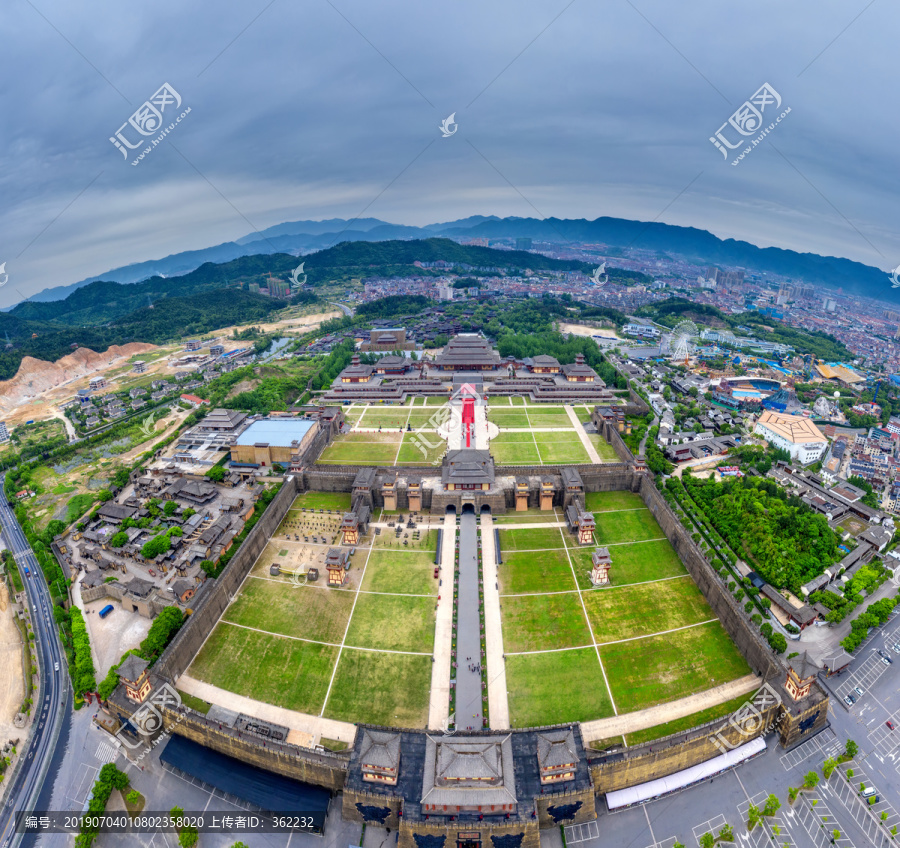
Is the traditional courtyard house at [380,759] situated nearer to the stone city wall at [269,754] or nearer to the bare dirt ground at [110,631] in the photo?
the stone city wall at [269,754]

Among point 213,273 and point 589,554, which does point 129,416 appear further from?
point 213,273

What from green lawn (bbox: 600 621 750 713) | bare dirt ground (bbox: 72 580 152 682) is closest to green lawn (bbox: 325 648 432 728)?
green lawn (bbox: 600 621 750 713)

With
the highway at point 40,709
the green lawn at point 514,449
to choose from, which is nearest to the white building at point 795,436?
the green lawn at point 514,449

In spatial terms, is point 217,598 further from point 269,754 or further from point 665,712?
point 665,712

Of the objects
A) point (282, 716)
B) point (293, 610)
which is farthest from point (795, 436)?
point (282, 716)

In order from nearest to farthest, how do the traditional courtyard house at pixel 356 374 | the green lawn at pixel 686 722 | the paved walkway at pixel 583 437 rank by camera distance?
the green lawn at pixel 686 722 → the paved walkway at pixel 583 437 → the traditional courtyard house at pixel 356 374

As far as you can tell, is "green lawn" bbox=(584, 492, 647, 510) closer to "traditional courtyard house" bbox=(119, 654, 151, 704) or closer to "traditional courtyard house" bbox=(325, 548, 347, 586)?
"traditional courtyard house" bbox=(325, 548, 347, 586)
